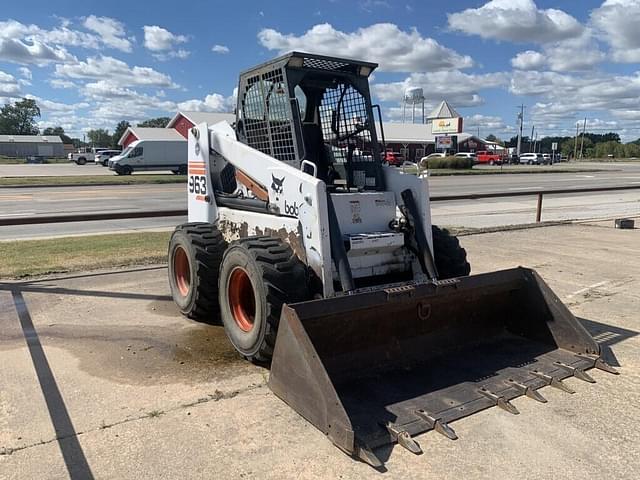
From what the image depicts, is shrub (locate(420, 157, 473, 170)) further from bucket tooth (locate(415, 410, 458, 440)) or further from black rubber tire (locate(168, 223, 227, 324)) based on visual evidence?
bucket tooth (locate(415, 410, 458, 440))

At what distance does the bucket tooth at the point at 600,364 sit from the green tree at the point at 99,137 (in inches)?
5505

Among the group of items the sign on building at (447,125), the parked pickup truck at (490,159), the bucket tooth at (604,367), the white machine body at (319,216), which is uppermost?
the sign on building at (447,125)

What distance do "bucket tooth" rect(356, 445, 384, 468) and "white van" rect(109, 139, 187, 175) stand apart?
3926cm

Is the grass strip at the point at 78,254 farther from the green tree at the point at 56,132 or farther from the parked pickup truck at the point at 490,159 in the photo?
the green tree at the point at 56,132

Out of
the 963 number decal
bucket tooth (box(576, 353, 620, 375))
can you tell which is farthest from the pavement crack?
the 963 number decal

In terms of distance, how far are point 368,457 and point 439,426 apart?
0.63 meters

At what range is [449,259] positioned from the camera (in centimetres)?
568

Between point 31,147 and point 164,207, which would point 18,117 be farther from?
point 164,207

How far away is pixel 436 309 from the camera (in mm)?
4707

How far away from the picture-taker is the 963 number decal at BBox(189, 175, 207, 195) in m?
6.50

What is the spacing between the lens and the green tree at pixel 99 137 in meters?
136

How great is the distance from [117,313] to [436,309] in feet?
12.0

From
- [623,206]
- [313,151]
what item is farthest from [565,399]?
[623,206]

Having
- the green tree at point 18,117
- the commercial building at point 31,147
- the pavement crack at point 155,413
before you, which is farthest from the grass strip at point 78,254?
the green tree at point 18,117
